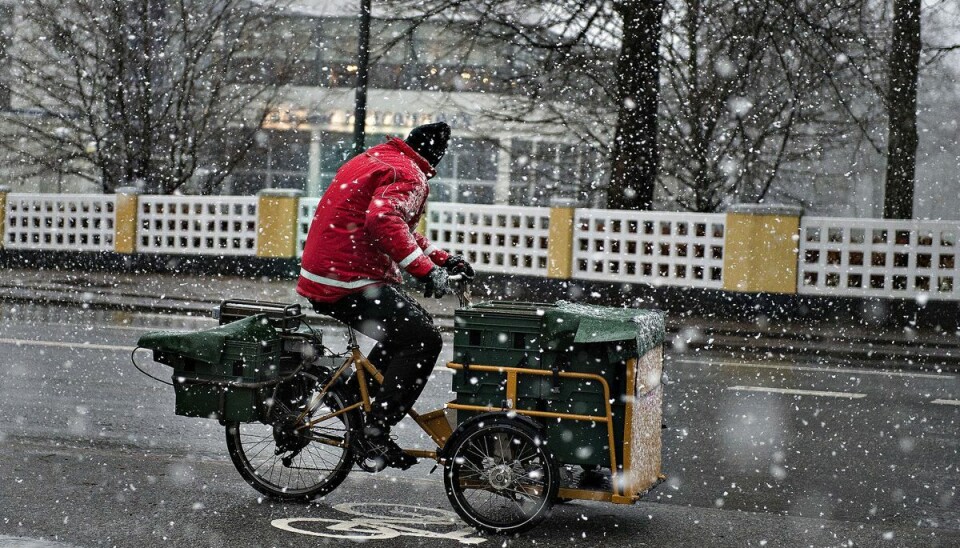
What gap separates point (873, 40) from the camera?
18719mm

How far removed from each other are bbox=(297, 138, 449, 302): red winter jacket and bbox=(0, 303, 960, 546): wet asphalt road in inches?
43.0

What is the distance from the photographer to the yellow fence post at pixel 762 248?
54.5 ft

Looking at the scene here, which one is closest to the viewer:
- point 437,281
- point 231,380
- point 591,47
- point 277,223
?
point 437,281

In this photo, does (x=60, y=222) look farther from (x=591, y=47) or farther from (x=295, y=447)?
(x=295, y=447)

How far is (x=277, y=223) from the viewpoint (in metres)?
21.0

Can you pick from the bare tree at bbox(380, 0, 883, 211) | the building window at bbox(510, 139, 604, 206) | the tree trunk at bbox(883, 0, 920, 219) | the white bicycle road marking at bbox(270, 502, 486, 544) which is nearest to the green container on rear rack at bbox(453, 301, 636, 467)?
the white bicycle road marking at bbox(270, 502, 486, 544)

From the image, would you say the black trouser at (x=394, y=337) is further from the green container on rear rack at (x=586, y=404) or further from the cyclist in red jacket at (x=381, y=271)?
the green container on rear rack at (x=586, y=404)

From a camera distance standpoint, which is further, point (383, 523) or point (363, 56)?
point (363, 56)

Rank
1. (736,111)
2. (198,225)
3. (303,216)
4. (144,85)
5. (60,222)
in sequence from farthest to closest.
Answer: (144,85) → (60,222) → (736,111) → (198,225) → (303,216)

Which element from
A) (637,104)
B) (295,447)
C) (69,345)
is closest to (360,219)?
(295,447)

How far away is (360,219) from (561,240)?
12.8m

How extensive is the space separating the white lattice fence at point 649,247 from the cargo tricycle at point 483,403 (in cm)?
1165

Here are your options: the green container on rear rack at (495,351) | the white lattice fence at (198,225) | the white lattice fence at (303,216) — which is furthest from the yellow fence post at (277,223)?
the green container on rear rack at (495,351)

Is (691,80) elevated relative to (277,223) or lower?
elevated
